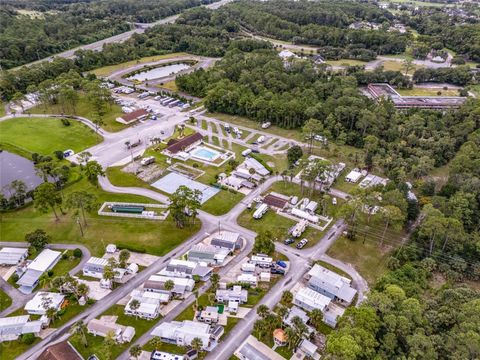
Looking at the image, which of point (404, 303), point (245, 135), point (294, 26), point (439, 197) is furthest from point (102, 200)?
point (294, 26)

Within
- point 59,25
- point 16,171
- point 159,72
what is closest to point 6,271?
point 16,171

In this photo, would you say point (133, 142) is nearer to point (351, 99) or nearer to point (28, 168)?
point (28, 168)

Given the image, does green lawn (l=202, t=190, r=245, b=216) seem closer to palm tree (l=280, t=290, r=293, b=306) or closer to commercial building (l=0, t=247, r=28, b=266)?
palm tree (l=280, t=290, r=293, b=306)

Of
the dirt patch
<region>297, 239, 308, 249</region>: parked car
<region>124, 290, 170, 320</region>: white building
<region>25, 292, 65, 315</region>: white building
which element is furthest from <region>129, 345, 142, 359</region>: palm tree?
the dirt patch

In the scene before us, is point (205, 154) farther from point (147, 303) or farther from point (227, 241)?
point (147, 303)

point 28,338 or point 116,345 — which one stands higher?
point 28,338

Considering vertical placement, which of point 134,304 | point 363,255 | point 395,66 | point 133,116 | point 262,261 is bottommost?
point 363,255

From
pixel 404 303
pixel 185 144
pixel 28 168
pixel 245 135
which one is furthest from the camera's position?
pixel 245 135
